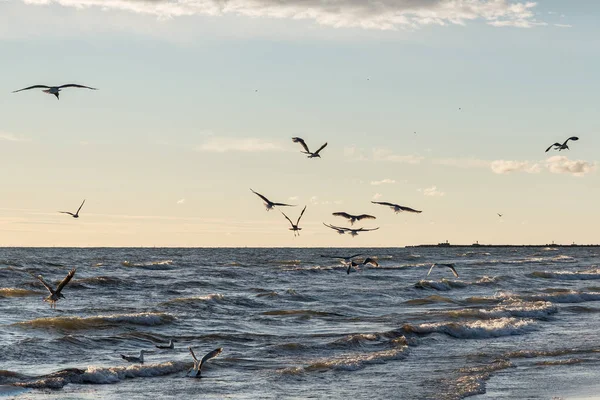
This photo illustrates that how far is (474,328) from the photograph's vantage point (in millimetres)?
28516

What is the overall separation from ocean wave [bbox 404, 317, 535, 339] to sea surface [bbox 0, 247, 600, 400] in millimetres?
68

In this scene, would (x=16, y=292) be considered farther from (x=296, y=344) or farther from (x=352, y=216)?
(x=296, y=344)

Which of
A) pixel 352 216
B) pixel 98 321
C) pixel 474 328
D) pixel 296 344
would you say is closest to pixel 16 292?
pixel 98 321

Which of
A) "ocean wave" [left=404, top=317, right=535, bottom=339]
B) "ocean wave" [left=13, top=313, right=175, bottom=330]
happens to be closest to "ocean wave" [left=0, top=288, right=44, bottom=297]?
"ocean wave" [left=13, top=313, right=175, bottom=330]

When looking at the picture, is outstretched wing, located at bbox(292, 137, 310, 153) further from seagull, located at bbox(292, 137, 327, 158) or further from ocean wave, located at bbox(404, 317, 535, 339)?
ocean wave, located at bbox(404, 317, 535, 339)

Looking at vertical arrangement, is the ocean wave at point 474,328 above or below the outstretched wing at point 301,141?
below

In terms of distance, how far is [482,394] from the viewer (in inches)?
683

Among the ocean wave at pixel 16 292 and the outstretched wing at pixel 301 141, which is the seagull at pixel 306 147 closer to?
the outstretched wing at pixel 301 141

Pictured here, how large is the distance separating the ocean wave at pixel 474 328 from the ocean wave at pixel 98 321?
26.9 feet

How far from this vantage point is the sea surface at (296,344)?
58.9 ft

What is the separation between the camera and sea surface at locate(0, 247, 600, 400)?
58.9 ft

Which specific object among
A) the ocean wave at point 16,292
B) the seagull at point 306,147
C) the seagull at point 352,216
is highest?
the seagull at point 306,147

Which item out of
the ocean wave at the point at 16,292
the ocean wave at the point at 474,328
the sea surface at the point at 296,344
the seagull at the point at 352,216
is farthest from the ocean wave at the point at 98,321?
the ocean wave at the point at 16,292

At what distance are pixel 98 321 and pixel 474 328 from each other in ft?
39.1
